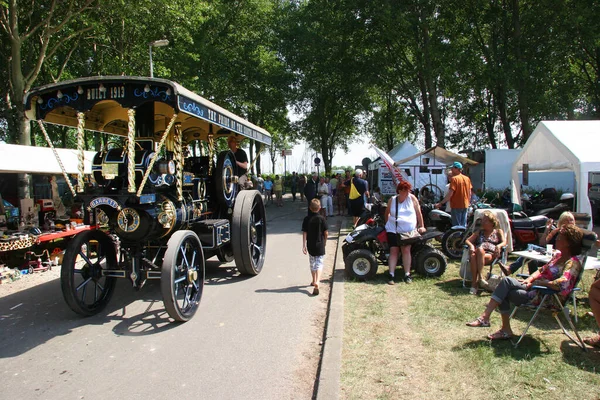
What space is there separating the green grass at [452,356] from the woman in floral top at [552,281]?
1.05ft

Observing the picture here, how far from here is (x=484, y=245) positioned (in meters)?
6.36

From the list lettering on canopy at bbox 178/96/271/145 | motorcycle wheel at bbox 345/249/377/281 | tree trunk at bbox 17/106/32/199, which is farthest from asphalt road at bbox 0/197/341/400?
tree trunk at bbox 17/106/32/199

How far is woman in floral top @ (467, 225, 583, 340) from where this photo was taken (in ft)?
14.6

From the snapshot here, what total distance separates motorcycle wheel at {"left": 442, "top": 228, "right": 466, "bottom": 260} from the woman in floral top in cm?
376

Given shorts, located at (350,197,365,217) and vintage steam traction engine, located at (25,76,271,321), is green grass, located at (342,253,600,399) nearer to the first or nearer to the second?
vintage steam traction engine, located at (25,76,271,321)

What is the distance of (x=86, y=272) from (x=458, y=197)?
6.70 m

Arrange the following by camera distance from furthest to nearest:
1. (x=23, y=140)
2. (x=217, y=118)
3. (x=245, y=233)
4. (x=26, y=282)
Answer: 1. (x=23, y=140)
2. (x=26, y=282)
3. (x=245, y=233)
4. (x=217, y=118)

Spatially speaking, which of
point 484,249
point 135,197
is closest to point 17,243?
point 135,197

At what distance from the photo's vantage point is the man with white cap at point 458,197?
8.70m

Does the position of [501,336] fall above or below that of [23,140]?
below

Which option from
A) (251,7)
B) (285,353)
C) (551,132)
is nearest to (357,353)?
(285,353)

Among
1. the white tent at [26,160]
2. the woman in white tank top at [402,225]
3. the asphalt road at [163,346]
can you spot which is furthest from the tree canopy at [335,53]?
the woman in white tank top at [402,225]

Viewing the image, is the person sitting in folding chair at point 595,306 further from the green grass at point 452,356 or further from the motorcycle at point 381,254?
the motorcycle at point 381,254

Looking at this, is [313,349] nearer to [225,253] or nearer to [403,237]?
[403,237]
